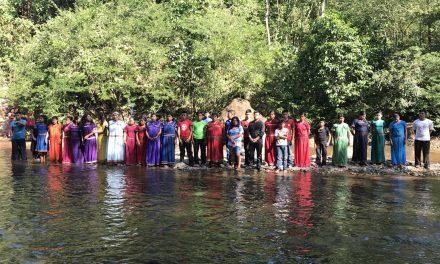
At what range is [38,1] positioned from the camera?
151 feet

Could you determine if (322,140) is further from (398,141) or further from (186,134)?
(186,134)

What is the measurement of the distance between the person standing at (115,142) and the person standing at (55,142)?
2.01 meters

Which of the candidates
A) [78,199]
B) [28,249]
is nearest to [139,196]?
[78,199]

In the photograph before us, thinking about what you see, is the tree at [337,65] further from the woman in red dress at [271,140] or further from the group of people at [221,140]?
the woman in red dress at [271,140]

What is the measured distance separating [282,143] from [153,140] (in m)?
4.06

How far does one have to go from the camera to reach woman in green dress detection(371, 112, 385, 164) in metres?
15.4

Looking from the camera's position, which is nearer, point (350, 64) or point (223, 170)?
point (223, 170)

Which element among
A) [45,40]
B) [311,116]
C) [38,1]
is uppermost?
[38,1]

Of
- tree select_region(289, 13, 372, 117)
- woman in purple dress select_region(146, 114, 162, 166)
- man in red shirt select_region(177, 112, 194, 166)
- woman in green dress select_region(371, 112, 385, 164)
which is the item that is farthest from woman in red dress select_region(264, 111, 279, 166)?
tree select_region(289, 13, 372, 117)

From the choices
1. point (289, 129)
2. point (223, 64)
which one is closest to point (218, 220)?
point (289, 129)

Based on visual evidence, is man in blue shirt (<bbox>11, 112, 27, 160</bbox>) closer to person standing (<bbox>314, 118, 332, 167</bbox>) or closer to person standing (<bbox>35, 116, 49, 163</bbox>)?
person standing (<bbox>35, 116, 49, 163</bbox>)

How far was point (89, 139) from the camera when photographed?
1642 centimetres

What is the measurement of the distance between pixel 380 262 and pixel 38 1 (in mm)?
45978

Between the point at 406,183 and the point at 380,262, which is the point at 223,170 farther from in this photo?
the point at 380,262
